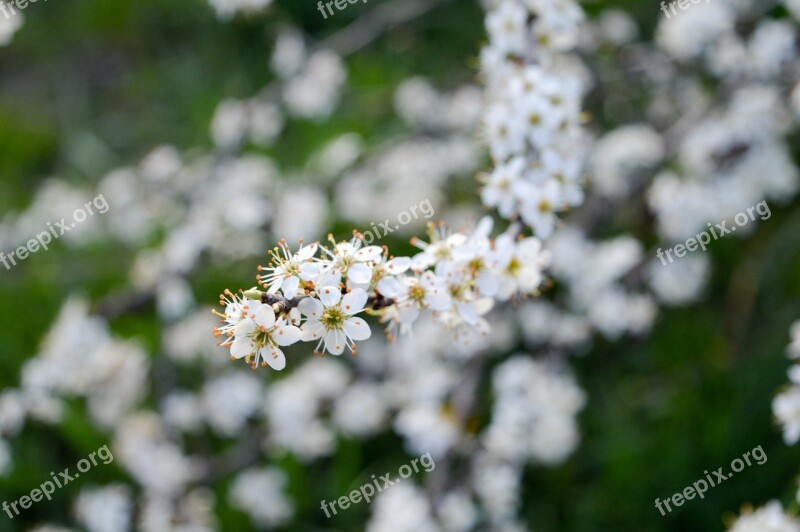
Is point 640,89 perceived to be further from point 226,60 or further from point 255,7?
point 226,60

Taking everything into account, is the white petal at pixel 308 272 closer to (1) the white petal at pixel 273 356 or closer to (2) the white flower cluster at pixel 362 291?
(2) the white flower cluster at pixel 362 291

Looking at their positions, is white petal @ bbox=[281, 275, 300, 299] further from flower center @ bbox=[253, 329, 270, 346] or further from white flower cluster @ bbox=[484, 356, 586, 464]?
white flower cluster @ bbox=[484, 356, 586, 464]

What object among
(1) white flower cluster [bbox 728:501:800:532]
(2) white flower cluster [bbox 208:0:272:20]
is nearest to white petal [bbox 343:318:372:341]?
(1) white flower cluster [bbox 728:501:800:532]

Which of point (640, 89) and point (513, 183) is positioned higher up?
point (640, 89)

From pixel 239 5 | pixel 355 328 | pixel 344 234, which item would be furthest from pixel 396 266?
pixel 344 234

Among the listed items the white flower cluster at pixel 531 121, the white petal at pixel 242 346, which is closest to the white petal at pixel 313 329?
the white petal at pixel 242 346

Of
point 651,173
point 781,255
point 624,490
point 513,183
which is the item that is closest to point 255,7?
point 513,183
